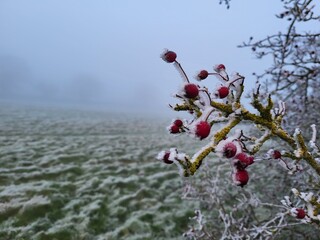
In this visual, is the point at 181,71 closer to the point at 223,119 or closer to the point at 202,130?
the point at 202,130

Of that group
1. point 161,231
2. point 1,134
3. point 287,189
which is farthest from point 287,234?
point 1,134

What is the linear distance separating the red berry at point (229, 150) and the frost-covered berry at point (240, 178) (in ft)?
0.29

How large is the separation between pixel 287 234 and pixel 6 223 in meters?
6.11

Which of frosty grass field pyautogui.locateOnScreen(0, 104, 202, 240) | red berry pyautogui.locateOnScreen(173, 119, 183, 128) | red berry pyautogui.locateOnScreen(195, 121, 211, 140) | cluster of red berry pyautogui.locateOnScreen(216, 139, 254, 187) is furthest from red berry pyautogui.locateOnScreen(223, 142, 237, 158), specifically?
frosty grass field pyautogui.locateOnScreen(0, 104, 202, 240)

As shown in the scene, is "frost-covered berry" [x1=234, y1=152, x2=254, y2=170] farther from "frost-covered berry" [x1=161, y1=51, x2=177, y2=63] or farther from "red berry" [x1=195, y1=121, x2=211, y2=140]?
"frost-covered berry" [x1=161, y1=51, x2=177, y2=63]

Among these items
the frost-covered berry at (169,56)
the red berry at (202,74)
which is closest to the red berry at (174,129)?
the red berry at (202,74)

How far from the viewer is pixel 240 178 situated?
138cm

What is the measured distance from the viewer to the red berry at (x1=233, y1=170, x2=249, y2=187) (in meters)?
1.37

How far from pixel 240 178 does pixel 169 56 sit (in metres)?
0.63

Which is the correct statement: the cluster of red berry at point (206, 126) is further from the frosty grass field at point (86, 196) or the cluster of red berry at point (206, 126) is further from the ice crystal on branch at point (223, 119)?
the frosty grass field at point (86, 196)

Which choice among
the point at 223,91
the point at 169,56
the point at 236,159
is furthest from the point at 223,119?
the point at 169,56

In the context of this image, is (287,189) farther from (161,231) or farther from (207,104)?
(207,104)

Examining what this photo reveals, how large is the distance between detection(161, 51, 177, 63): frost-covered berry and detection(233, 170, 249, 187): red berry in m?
0.58

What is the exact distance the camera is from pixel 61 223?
745 centimetres
